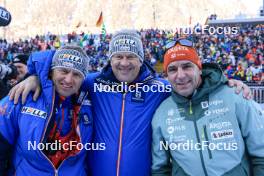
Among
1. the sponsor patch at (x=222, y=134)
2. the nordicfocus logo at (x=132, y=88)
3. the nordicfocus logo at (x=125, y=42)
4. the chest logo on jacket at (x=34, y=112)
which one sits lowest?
the sponsor patch at (x=222, y=134)

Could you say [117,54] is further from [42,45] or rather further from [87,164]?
[42,45]

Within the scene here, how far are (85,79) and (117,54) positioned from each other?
1.27ft

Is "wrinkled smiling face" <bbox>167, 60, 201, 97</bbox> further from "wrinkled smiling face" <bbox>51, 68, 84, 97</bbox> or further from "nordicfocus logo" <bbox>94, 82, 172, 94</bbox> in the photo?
"wrinkled smiling face" <bbox>51, 68, 84, 97</bbox>

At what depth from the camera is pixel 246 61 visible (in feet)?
66.2

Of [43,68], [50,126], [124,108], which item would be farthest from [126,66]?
[50,126]

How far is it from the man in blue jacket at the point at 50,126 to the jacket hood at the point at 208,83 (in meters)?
0.78

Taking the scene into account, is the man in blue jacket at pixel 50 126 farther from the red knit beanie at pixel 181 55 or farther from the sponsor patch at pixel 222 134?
the sponsor patch at pixel 222 134

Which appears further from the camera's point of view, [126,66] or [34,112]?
[126,66]

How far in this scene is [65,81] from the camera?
3.11 meters

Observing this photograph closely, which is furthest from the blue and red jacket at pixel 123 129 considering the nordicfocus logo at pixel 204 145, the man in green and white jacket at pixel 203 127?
the nordicfocus logo at pixel 204 145

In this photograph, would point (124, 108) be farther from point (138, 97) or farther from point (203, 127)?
point (203, 127)

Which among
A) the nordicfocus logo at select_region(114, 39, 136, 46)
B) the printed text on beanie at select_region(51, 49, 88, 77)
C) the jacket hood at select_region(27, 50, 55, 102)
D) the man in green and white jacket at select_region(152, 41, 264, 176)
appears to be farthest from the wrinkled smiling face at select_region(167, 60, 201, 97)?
the jacket hood at select_region(27, 50, 55, 102)

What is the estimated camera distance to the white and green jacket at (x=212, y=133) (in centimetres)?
296

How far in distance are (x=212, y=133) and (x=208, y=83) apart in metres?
0.39
